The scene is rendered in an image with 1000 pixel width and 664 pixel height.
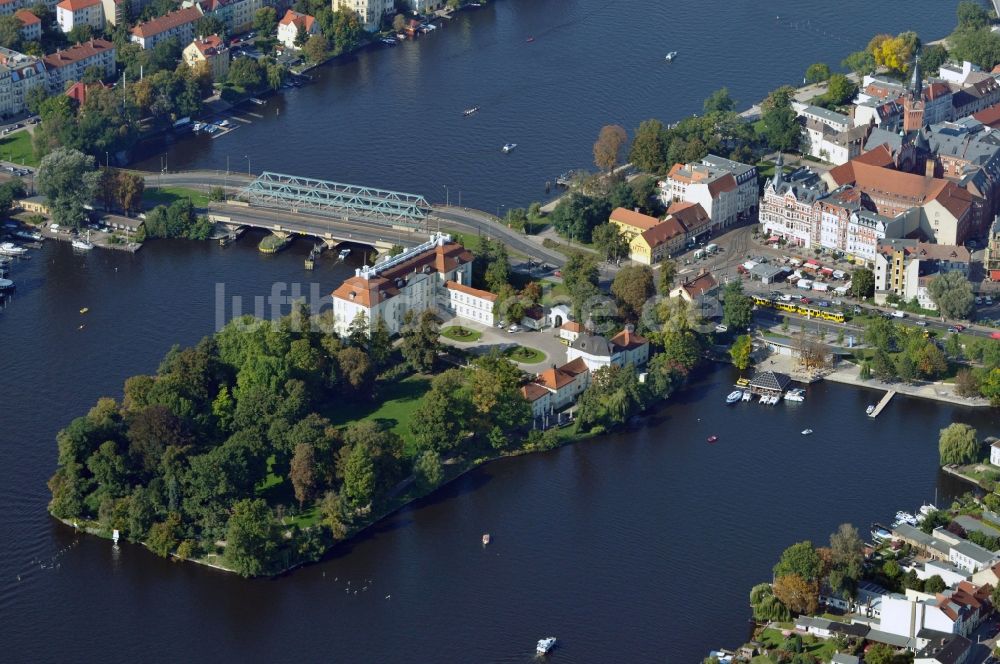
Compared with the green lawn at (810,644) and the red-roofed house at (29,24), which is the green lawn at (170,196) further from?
the green lawn at (810,644)

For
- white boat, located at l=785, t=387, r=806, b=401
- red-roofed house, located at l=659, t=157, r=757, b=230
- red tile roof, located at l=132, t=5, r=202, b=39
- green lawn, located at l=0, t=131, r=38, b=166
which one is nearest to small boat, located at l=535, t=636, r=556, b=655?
white boat, located at l=785, t=387, r=806, b=401

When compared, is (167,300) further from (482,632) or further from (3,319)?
(482,632)

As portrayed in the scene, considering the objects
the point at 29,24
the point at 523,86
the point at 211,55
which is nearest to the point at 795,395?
the point at 523,86

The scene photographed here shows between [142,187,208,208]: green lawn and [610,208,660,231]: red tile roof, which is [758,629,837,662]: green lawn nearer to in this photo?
[610,208,660,231]: red tile roof

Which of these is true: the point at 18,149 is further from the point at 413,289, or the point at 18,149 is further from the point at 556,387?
the point at 556,387

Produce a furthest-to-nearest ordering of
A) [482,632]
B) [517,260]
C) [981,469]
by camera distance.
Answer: [517,260] → [981,469] → [482,632]

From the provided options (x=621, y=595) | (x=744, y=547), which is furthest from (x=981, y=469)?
(x=621, y=595)
